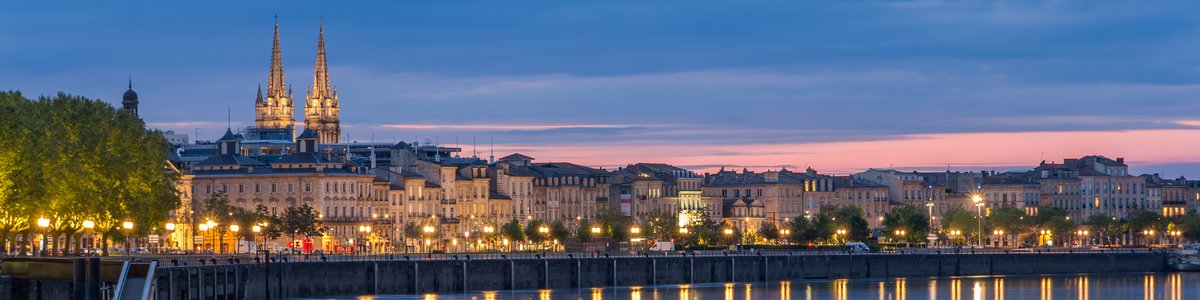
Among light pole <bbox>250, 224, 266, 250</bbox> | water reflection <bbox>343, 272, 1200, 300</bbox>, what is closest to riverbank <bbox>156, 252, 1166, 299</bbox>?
water reflection <bbox>343, 272, 1200, 300</bbox>

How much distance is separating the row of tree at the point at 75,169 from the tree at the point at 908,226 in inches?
3584

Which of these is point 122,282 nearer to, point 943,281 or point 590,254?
point 590,254

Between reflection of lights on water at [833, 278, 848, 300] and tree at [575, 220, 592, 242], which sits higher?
tree at [575, 220, 592, 242]

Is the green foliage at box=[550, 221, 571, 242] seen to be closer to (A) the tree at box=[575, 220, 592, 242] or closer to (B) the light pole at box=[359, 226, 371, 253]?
(A) the tree at box=[575, 220, 592, 242]

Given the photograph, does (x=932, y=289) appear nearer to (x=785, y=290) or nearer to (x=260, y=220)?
(x=785, y=290)

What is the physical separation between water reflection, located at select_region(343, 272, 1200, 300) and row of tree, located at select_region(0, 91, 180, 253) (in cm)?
1194

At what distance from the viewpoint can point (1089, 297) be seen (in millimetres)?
121438

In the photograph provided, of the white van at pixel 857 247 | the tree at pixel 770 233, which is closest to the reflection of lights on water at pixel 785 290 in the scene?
the white van at pixel 857 247

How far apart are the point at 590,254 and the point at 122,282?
234 feet

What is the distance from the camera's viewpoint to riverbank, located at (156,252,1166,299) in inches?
3802

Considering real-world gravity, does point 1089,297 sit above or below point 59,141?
below

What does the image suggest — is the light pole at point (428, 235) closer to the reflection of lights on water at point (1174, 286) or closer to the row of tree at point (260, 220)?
the row of tree at point (260, 220)

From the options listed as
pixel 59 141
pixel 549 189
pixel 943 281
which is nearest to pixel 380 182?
pixel 549 189

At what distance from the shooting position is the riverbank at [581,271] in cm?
9656
